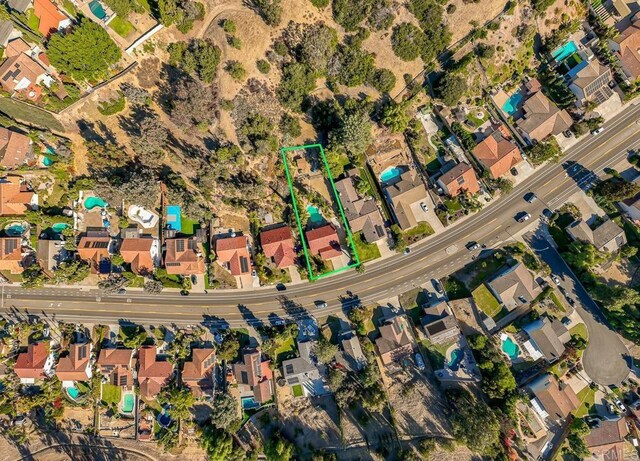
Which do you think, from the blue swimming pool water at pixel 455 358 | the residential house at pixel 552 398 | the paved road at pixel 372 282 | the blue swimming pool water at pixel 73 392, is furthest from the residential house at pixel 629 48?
the blue swimming pool water at pixel 73 392

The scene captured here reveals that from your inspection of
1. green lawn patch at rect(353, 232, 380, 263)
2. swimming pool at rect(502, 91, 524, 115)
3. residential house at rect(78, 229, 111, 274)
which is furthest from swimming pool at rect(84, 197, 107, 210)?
swimming pool at rect(502, 91, 524, 115)

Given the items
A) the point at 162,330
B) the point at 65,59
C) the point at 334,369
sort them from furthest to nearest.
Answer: the point at 162,330
the point at 334,369
the point at 65,59

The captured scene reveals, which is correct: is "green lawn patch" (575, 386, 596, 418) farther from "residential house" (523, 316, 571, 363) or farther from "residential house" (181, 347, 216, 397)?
"residential house" (181, 347, 216, 397)

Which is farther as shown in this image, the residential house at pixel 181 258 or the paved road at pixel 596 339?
the residential house at pixel 181 258

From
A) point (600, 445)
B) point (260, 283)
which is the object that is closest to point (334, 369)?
point (260, 283)

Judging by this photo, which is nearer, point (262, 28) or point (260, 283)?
point (262, 28)

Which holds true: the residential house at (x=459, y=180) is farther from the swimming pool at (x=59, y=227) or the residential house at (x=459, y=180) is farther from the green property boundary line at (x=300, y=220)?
the swimming pool at (x=59, y=227)

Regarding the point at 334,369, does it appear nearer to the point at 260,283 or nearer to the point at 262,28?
the point at 260,283
